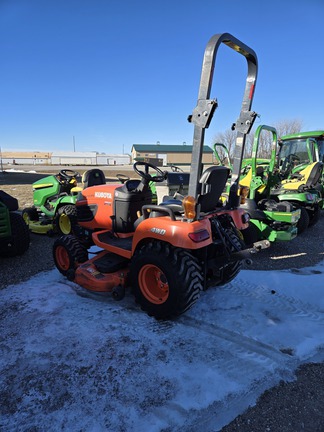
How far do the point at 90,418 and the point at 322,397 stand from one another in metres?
1.53

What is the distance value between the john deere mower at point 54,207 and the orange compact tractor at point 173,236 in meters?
2.15

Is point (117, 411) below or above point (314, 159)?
below

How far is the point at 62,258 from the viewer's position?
3.78 m

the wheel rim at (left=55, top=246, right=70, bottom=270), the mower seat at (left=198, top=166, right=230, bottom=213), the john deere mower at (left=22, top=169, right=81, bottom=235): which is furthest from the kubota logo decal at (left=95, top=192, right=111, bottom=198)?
the john deere mower at (left=22, top=169, right=81, bottom=235)

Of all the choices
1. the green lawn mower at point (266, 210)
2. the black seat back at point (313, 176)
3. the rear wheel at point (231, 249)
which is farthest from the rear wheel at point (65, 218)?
the black seat back at point (313, 176)

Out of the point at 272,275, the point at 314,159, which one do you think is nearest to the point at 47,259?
the point at 272,275

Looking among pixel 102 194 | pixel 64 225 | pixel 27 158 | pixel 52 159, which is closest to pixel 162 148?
pixel 52 159

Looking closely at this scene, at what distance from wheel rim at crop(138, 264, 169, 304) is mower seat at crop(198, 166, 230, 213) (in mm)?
788

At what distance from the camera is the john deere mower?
19.2 feet

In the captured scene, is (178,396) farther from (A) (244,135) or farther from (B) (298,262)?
(B) (298,262)

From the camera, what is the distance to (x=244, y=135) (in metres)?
3.14

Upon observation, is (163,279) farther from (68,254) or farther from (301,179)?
(301,179)

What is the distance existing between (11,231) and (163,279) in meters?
2.91

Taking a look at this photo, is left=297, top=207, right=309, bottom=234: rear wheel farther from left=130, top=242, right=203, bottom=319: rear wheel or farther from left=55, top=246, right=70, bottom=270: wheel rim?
left=55, top=246, right=70, bottom=270: wheel rim
